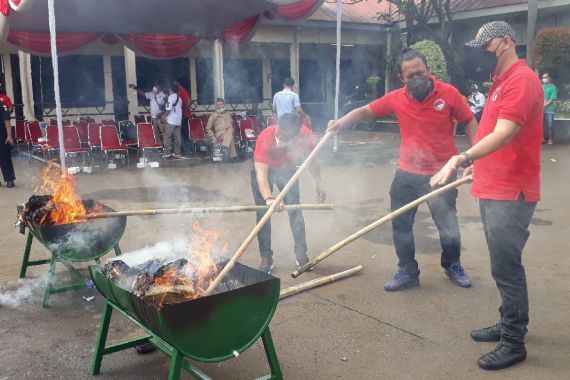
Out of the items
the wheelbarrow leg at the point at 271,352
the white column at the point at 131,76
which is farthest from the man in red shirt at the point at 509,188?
the white column at the point at 131,76

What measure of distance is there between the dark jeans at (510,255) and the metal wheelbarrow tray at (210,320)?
140 cm

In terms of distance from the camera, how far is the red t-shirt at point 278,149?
477 centimetres

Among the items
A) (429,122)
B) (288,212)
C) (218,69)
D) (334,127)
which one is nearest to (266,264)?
(288,212)

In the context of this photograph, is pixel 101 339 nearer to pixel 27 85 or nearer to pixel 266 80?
pixel 27 85

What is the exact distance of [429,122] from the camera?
429 cm

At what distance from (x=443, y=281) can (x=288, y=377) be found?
2.01m

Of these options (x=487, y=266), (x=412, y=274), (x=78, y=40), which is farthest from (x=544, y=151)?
(x=78, y=40)

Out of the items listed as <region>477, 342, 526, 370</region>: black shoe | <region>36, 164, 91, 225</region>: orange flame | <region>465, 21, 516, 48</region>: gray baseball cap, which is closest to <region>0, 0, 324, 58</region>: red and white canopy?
<region>36, 164, 91, 225</region>: orange flame

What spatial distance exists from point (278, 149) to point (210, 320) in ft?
7.89

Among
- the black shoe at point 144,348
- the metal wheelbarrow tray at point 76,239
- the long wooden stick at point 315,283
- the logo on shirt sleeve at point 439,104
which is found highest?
the logo on shirt sleeve at point 439,104

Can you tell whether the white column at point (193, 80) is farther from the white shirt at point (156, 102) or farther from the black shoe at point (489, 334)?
the black shoe at point (489, 334)

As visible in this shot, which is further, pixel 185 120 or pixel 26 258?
pixel 185 120

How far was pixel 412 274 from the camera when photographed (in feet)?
15.0

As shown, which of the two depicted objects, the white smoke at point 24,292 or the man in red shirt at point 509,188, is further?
the white smoke at point 24,292
